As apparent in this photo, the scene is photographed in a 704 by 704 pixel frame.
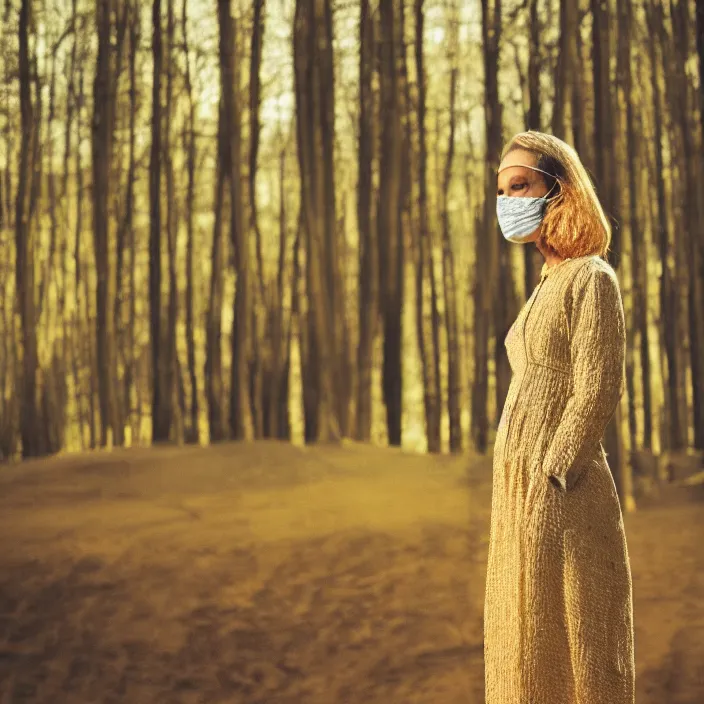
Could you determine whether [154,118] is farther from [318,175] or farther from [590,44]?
[590,44]

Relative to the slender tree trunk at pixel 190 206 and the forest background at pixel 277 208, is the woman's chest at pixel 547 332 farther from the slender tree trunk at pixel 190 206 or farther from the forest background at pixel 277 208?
the slender tree trunk at pixel 190 206

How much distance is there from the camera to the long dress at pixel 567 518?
Result: 1.04m

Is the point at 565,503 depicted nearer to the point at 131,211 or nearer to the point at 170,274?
the point at 170,274

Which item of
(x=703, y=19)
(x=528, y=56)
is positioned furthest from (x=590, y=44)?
(x=703, y=19)

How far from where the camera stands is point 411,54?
3.64 meters

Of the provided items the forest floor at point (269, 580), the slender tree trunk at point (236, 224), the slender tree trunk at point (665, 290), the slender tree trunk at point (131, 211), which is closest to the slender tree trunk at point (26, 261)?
the forest floor at point (269, 580)

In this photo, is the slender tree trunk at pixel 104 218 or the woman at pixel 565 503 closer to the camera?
the woman at pixel 565 503

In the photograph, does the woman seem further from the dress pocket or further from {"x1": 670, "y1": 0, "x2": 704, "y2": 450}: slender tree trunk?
{"x1": 670, "y1": 0, "x2": 704, "y2": 450}: slender tree trunk

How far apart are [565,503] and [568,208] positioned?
38cm

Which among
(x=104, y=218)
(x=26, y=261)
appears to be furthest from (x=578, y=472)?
(x=26, y=261)

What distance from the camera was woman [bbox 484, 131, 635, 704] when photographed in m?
1.04

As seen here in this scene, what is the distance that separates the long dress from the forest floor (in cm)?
118

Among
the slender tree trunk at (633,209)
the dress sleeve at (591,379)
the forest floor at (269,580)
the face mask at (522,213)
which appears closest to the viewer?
the dress sleeve at (591,379)

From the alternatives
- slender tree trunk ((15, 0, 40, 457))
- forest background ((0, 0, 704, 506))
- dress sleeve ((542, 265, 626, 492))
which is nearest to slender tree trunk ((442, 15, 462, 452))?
forest background ((0, 0, 704, 506))
